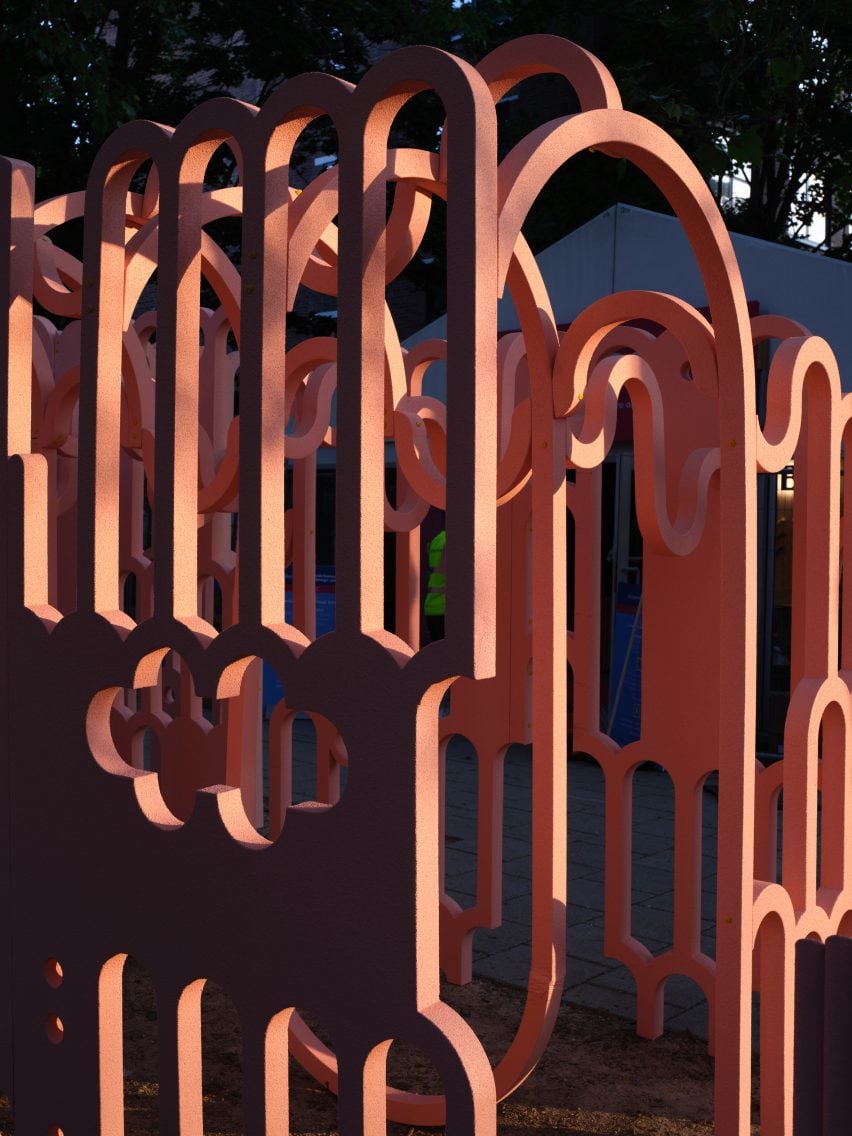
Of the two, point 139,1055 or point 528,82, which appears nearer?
point 139,1055

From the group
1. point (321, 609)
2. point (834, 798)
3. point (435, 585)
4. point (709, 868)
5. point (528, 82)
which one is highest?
point (528, 82)

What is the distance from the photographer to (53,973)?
2.17 meters

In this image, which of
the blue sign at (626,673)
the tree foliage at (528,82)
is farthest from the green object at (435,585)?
the tree foliage at (528,82)

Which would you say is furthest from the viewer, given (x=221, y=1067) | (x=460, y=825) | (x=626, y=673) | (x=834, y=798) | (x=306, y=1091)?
(x=626, y=673)

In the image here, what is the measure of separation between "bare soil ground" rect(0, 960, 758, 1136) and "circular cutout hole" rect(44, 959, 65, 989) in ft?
3.54

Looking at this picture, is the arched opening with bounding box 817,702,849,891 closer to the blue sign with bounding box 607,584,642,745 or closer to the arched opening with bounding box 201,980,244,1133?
the arched opening with bounding box 201,980,244,1133

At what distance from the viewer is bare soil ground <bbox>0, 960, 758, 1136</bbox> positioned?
3.29 m

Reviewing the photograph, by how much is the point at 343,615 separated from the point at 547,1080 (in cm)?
232

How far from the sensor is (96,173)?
1979 millimetres

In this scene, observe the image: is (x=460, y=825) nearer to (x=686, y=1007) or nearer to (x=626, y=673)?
(x=626, y=673)

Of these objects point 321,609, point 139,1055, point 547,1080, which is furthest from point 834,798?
point 321,609

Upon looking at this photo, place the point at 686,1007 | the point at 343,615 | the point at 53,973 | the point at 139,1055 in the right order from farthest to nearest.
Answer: the point at 686,1007 < the point at 139,1055 < the point at 53,973 < the point at 343,615

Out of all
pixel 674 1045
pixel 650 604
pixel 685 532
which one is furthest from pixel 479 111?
pixel 674 1045

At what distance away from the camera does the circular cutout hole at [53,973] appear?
2107mm
